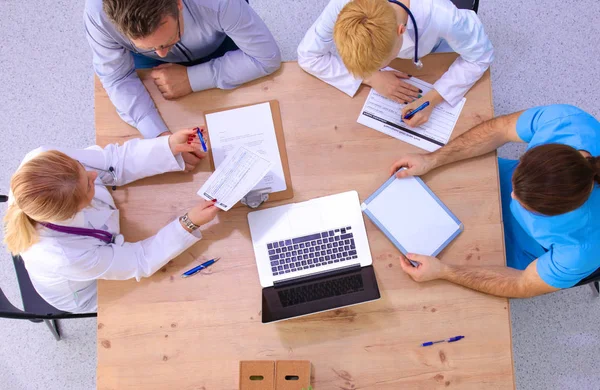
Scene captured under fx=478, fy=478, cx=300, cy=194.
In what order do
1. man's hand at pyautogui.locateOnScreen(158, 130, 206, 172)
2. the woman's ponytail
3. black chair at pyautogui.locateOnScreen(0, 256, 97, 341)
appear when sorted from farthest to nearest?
1. black chair at pyautogui.locateOnScreen(0, 256, 97, 341)
2. man's hand at pyautogui.locateOnScreen(158, 130, 206, 172)
3. the woman's ponytail

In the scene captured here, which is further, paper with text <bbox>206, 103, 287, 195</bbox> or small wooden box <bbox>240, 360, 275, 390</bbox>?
paper with text <bbox>206, 103, 287, 195</bbox>

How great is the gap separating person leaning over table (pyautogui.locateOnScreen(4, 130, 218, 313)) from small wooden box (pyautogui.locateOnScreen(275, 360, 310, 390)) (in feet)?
1.36

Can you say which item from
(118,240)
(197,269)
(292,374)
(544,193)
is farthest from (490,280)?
(118,240)

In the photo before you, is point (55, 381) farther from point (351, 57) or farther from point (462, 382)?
point (351, 57)

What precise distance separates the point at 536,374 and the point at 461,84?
1317 millimetres

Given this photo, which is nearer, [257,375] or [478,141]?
[257,375]

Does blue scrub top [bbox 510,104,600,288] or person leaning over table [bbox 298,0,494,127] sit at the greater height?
person leaning over table [bbox 298,0,494,127]

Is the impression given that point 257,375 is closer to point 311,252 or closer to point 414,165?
point 311,252

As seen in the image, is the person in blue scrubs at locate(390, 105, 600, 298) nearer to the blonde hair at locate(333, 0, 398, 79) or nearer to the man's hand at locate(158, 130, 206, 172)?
the blonde hair at locate(333, 0, 398, 79)

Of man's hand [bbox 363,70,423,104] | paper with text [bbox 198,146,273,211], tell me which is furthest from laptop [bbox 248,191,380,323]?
man's hand [bbox 363,70,423,104]

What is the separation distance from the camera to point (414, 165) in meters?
1.34

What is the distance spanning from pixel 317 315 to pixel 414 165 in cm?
50

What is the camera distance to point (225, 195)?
1305mm

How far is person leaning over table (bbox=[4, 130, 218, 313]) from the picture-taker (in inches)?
45.7
